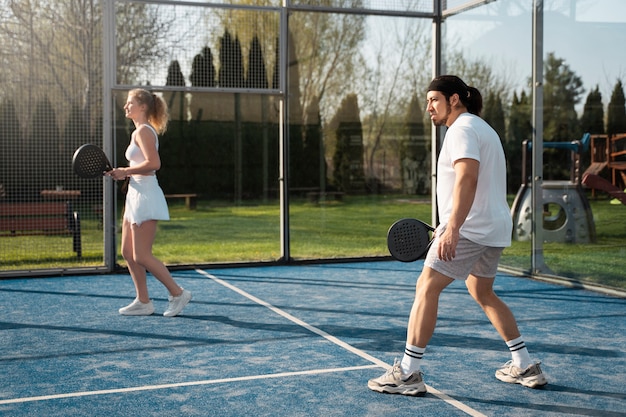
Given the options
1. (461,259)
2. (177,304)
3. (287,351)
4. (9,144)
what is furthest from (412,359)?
(9,144)

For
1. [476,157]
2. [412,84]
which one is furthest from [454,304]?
[412,84]

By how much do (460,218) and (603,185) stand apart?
14.2ft

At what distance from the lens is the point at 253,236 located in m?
10.5

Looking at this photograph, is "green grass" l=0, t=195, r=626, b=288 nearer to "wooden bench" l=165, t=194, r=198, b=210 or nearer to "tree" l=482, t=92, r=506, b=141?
"wooden bench" l=165, t=194, r=198, b=210

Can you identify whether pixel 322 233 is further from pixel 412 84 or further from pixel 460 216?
pixel 460 216

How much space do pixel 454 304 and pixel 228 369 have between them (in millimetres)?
2737

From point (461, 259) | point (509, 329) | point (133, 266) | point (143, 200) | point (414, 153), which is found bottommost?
point (509, 329)

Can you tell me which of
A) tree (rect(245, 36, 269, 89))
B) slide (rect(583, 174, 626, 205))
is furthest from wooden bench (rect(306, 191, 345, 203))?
slide (rect(583, 174, 626, 205))

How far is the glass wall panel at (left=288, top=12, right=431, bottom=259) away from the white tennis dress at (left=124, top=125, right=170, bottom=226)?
342 centimetres

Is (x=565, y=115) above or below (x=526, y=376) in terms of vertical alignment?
above

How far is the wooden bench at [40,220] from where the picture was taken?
8.48 meters

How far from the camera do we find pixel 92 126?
340 inches

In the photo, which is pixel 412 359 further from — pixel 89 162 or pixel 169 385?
pixel 89 162

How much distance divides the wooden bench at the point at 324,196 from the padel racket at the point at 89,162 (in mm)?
3708
